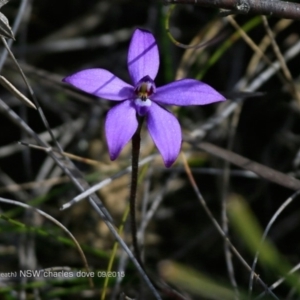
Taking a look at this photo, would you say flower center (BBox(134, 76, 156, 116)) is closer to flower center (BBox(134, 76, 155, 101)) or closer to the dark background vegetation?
flower center (BBox(134, 76, 155, 101))

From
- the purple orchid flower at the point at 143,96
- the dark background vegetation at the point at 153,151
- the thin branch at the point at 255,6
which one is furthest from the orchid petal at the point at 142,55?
the dark background vegetation at the point at 153,151

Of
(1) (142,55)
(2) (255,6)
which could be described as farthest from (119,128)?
(2) (255,6)

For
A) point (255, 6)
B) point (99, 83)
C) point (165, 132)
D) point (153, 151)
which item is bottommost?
point (153, 151)

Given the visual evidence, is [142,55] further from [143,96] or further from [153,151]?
[153,151]

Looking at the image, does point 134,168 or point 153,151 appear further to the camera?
point 153,151

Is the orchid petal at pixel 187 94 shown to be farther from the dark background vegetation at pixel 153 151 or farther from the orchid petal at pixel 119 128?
the dark background vegetation at pixel 153 151

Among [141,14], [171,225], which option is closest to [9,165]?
[171,225]

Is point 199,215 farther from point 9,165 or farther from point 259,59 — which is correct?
point 9,165
